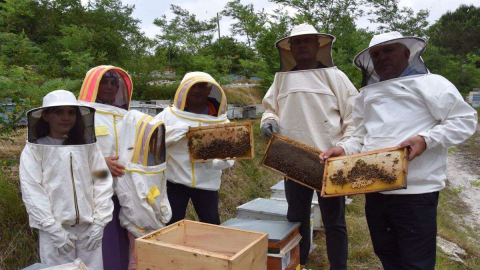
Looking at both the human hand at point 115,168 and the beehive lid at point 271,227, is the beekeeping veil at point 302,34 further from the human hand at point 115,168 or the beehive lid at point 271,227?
the human hand at point 115,168

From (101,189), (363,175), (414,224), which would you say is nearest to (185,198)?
(101,189)

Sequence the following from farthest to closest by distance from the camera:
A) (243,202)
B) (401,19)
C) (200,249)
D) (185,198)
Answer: (401,19)
(243,202)
(185,198)
(200,249)

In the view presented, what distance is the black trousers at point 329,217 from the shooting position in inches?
125

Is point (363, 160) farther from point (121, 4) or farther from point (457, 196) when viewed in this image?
point (121, 4)

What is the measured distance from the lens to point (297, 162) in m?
3.05

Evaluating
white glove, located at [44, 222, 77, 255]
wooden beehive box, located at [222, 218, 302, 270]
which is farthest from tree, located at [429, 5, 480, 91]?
white glove, located at [44, 222, 77, 255]

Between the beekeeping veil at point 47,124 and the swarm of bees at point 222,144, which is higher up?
the beekeeping veil at point 47,124

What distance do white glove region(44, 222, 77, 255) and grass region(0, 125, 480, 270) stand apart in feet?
3.67

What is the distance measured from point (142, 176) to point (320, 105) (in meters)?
1.58

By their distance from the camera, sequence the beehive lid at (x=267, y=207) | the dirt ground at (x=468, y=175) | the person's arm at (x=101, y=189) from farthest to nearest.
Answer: the dirt ground at (x=468, y=175), the beehive lid at (x=267, y=207), the person's arm at (x=101, y=189)

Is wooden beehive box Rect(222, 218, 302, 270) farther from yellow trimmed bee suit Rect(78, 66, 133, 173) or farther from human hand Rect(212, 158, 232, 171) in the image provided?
yellow trimmed bee suit Rect(78, 66, 133, 173)

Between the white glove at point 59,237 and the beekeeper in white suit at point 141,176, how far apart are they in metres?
0.47

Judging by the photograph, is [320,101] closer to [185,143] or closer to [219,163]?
[219,163]

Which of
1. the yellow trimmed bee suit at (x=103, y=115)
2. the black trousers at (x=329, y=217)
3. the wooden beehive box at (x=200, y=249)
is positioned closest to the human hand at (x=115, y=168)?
the yellow trimmed bee suit at (x=103, y=115)
